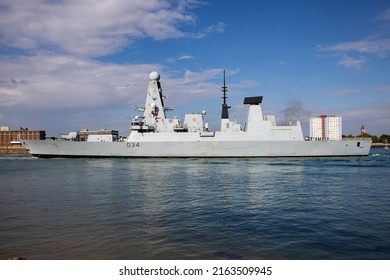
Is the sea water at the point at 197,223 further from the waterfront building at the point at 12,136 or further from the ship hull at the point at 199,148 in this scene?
the waterfront building at the point at 12,136

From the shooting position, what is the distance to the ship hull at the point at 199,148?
3322 cm

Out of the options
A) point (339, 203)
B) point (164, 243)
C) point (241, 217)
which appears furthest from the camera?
point (339, 203)

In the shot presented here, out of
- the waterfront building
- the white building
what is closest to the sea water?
the white building

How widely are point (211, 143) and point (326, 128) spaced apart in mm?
13951

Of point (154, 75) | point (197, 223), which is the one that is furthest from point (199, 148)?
point (197, 223)

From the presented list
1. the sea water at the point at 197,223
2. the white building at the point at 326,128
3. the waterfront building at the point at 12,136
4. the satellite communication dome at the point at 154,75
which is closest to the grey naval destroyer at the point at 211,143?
the white building at the point at 326,128

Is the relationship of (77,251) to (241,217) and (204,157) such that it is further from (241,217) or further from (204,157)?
(204,157)

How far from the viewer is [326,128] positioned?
35719mm

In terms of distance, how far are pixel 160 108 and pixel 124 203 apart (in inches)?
1108

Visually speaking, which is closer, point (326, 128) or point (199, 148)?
point (199, 148)

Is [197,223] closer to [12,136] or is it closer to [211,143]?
[211,143]

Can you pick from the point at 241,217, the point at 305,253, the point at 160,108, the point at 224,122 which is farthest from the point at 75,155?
the point at 305,253
